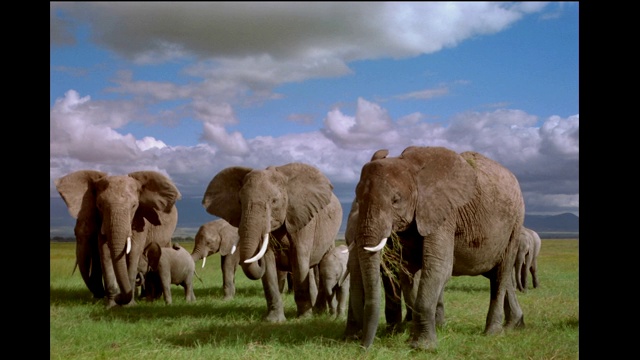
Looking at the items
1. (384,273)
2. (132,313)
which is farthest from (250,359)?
(132,313)

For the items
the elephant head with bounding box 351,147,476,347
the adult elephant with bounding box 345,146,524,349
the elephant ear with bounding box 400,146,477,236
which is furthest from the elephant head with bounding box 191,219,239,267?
the elephant ear with bounding box 400,146,477,236

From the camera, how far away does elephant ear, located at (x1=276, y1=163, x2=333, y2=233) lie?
35.0 feet

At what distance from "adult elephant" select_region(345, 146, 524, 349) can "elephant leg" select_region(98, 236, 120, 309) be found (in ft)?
19.4

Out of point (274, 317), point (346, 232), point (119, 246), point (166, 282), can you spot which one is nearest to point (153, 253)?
point (166, 282)

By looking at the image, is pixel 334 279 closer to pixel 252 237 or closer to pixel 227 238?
pixel 252 237

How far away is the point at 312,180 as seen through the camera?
36.0ft

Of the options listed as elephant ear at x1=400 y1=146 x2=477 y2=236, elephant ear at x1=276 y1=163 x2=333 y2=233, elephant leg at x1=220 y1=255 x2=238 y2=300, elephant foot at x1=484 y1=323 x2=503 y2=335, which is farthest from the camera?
elephant leg at x1=220 y1=255 x2=238 y2=300

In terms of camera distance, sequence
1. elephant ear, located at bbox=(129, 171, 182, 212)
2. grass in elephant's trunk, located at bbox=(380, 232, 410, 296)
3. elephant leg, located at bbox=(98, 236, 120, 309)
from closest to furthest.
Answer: grass in elephant's trunk, located at bbox=(380, 232, 410, 296), elephant leg, located at bbox=(98, 236, 120, 309), elephant ear, located at bbox=(129, 171, 182, 212)

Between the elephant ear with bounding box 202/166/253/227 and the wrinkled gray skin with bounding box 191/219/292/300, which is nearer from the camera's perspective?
the elephant ear with bounding box 202/166/253/227

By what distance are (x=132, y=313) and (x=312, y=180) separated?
4.28 meters

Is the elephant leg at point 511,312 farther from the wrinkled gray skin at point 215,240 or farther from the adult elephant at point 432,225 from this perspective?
the wrinkled gray skin at point 215,240

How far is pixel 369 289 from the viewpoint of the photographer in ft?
24.8

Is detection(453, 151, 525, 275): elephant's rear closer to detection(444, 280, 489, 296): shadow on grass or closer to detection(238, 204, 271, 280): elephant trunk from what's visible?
detection(238, 204, 271, 280): elephant trunk
